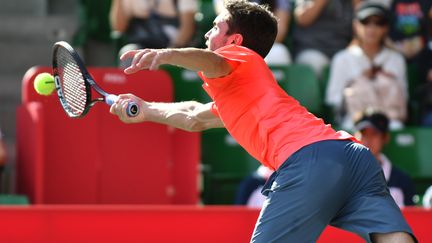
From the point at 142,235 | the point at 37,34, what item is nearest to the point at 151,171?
the point at 142,235

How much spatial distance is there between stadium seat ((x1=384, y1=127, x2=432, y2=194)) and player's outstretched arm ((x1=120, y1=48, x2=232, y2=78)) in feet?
13.2

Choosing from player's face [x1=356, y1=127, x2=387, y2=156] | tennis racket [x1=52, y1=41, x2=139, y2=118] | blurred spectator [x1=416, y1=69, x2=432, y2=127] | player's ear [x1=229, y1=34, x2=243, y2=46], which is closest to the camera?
player's ear [x1=229, y1=34, x2=243, y2=46]

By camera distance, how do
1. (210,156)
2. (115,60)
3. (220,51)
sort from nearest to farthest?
1. (220,51)
2. (210,156)
3. (115,60)

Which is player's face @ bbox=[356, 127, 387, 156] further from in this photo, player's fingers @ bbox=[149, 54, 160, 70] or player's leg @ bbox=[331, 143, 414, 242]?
player's fingers @ bbox=[149, 54, 160, 70]

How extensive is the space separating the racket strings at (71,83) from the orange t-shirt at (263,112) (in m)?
0.71

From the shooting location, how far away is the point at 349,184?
446 cm

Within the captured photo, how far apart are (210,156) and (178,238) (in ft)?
6.85

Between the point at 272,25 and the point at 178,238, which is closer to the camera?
the point at 272,25

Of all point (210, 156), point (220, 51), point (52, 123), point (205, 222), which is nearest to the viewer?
point (220, 51)

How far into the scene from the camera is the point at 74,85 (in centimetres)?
508

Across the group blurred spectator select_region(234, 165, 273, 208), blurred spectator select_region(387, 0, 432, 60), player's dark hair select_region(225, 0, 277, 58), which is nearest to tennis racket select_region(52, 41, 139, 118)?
player's dark hair select_region(225, 0, 277, 58)

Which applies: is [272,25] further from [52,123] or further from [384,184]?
[52,123]

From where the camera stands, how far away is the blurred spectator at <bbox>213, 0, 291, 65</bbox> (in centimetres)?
842

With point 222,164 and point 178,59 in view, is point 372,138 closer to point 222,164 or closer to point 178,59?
point 222,164
